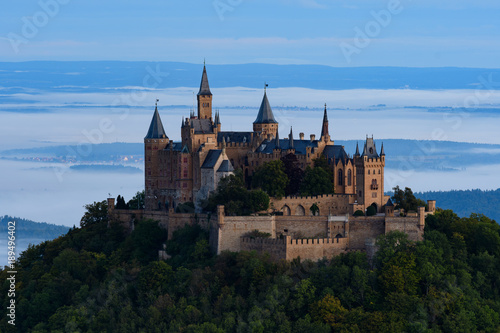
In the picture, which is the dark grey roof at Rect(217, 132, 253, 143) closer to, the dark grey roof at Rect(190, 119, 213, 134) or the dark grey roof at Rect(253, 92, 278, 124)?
the dark grey roof at Rect(190, 119, 213, 134)

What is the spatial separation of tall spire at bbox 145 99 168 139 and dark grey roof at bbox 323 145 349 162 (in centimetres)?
1230

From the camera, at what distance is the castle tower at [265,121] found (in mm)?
89750

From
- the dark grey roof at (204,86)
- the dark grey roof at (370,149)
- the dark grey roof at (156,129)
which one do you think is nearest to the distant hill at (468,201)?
the dark grey roof at (204,86)

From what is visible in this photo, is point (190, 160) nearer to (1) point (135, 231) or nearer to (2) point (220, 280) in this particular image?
(1) point (135, 231)

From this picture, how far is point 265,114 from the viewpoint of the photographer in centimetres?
9012

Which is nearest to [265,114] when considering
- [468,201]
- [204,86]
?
[204,86]

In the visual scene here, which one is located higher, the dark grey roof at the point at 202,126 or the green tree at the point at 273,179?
the dark grey roof at the point at 202,126

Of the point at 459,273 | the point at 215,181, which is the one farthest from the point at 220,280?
the point at 459,273

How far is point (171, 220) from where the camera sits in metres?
82.2

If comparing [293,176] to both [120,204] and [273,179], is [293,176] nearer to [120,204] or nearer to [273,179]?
[273,179]

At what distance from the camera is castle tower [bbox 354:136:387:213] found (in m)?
82.1

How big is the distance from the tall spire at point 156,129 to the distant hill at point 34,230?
35.0 meters

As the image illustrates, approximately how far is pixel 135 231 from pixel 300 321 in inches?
656

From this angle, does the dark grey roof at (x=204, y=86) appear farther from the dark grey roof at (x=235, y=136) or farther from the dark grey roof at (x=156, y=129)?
the dark grey roof at (x=156, y=129)
